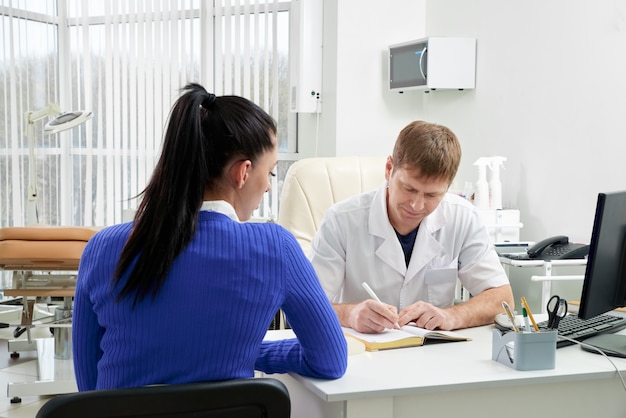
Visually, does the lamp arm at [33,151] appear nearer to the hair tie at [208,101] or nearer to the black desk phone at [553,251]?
the black desk phone at [553,251]

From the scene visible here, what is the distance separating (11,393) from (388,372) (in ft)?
7.37

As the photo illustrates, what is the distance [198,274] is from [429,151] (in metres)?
0.92

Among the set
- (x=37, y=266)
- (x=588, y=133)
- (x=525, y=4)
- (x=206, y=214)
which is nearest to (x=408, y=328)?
(x=206, y=214)

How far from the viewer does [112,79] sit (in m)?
5.54

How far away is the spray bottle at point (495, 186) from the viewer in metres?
3.55

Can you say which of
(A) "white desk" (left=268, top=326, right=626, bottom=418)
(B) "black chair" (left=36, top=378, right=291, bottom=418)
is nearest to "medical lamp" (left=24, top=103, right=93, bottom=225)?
(A) "white desk" (left=268, top=326, right=626, bottom=418)

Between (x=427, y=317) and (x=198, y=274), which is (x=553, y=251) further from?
(x=198, y=274)

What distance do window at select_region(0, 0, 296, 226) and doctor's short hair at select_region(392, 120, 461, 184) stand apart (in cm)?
303

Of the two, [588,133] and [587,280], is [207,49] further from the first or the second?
[587,280]

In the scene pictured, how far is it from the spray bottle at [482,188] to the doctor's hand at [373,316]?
1.83 m

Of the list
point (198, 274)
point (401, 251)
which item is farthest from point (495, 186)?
point (198, 274)

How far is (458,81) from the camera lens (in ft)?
13.2

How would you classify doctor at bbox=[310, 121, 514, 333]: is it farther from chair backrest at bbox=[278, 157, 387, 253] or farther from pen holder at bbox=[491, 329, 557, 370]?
chair backrest at bbox=[278, 157, 387, 253]

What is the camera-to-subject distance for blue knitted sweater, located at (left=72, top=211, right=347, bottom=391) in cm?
130
